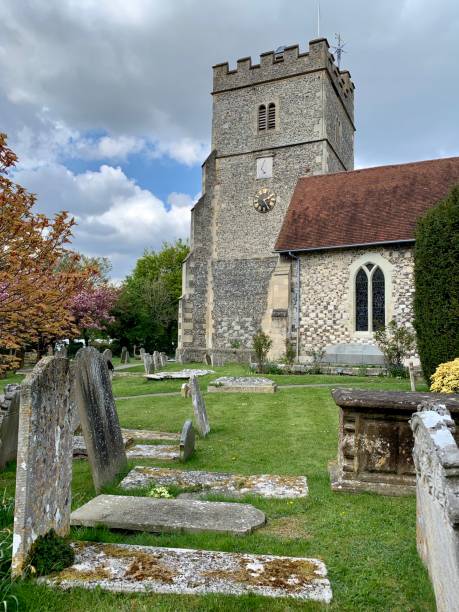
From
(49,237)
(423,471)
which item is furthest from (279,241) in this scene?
(423,471)

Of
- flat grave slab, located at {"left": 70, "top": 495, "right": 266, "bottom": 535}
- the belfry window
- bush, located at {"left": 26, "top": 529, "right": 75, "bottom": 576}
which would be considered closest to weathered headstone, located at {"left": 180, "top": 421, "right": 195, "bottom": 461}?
flat grave slab, located at {"left": 70, "top": 495, "right": 266, "bottom": 535}

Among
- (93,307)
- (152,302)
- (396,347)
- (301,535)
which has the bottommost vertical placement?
(301,535)

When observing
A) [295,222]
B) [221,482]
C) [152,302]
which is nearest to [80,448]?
[221,482]

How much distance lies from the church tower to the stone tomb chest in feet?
53.9

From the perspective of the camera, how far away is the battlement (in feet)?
73.9

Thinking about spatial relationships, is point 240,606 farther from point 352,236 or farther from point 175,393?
point 352,236

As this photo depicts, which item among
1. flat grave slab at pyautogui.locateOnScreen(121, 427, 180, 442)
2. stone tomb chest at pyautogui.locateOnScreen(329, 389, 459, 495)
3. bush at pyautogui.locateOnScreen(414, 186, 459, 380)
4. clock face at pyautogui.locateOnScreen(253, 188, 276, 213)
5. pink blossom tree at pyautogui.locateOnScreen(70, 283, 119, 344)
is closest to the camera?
stone tomb chest at pyautogui.locateOnScreen(329, 389, 459, 495)

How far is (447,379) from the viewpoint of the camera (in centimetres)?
775

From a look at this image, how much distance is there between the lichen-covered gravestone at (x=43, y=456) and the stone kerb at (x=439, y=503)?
7.92 ft

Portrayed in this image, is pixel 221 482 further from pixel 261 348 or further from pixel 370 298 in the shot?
pixel 370 298

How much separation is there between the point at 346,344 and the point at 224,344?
6.64 m

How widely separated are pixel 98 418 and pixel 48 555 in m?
2.05

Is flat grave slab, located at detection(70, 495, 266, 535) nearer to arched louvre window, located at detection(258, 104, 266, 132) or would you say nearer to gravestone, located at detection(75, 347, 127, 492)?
gravestone, located at detection(75, 347, 127, 492)

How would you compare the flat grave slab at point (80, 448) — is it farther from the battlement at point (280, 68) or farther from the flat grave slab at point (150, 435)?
the battlement at point (280, 68)
